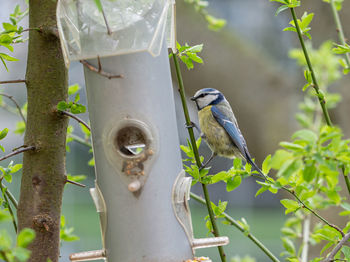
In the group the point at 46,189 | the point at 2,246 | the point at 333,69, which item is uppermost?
the point at 333,69

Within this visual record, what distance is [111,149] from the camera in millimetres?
1235

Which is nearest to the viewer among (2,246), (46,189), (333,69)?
(2,246)

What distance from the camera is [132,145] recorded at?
129cm

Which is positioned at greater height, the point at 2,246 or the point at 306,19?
the point at 306,19

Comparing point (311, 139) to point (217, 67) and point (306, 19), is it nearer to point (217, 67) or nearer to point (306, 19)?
point (306, 19)

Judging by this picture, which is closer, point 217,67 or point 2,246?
point 2,246

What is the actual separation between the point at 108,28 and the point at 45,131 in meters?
0.27

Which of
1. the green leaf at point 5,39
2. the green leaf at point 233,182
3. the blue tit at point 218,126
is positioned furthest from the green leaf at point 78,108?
the blue tit at point 218,126

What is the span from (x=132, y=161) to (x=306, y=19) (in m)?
0.56

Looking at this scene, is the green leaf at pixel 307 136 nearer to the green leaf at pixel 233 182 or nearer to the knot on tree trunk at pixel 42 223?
the green leaf at pixel 233 182

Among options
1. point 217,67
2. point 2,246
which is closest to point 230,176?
point 2,246

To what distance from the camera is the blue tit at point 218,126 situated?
1971 millimetres

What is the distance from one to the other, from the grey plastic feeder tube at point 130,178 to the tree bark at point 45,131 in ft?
0.26

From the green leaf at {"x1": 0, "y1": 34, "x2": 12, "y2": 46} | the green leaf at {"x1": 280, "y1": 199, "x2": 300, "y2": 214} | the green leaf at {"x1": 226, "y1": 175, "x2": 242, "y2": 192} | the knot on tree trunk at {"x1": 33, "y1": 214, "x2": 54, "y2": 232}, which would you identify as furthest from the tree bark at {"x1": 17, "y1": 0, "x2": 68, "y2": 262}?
the green leaf at {"x1": 280, "y1": 199, "x2": 300, "y2": 214}
